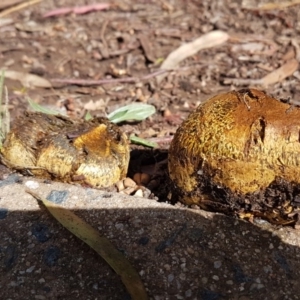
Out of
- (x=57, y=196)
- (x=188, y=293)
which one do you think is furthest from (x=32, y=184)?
(x=188, y=293)

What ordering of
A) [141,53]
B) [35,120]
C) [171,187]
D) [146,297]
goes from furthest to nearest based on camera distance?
[141,53] → [35,120] → [171,187] → [146,297]

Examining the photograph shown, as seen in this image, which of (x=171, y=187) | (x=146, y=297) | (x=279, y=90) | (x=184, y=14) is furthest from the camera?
(x=184, y=14)

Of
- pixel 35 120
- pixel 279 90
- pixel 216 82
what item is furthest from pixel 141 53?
pixel 35 120

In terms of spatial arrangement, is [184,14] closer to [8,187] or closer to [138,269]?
[8,187]

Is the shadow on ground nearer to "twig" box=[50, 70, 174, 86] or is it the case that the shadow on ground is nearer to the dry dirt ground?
the dry dirt ground

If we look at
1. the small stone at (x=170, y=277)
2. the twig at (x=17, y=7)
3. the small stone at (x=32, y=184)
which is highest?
the twig at (x=17, y=7)

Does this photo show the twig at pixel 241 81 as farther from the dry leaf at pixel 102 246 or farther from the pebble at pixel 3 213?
the pebble at pixel 3 213

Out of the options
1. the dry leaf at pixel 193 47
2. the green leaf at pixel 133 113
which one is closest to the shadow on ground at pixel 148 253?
the green leaf at pixel 133 113

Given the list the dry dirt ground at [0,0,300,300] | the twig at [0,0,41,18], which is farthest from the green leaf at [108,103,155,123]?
the twig at [0,0,41,18]
